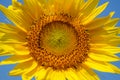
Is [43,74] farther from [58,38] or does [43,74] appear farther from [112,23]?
[112,23]

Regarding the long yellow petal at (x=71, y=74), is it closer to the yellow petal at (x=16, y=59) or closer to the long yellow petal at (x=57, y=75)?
the long yellow petal at (x=57, y=75)

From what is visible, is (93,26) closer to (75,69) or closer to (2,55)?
(75,69)

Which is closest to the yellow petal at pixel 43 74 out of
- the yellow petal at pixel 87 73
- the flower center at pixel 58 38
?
the flower center at pixel 58 38

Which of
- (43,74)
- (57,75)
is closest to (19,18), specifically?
(43,74)

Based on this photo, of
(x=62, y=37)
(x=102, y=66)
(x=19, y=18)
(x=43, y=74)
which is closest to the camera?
(x=43, y=74)

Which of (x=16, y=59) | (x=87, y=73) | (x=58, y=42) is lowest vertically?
(x=87, y=73)
